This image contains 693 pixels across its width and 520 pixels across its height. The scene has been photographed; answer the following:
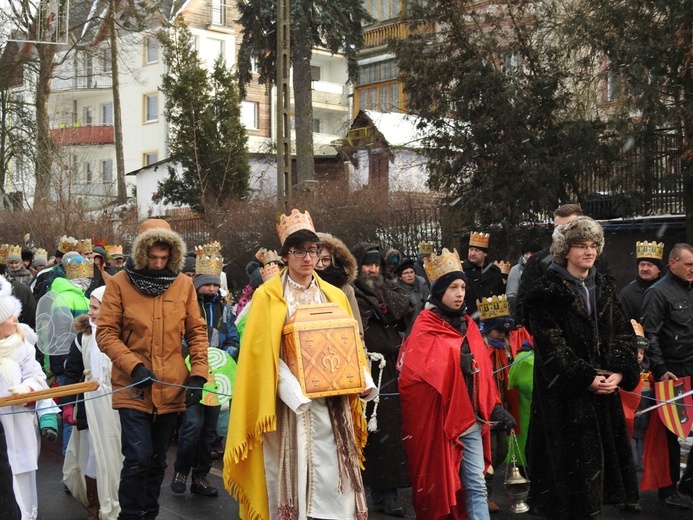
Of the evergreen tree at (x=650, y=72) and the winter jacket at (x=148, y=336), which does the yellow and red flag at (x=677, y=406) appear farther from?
the evergreen tree at (x=650, y=72)

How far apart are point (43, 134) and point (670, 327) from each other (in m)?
26.6

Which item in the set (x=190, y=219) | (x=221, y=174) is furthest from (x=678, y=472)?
(x=221, y=174)

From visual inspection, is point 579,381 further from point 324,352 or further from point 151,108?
point 151,108

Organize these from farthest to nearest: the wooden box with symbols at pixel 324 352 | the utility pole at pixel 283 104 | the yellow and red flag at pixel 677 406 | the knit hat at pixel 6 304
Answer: the utility pole at pixel 283 104
the yellow and red flag at pixel 677 406
the knit hat at pixel 6 304
the wooden box with symbols at pixel 324 352

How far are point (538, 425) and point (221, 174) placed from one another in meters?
29.4

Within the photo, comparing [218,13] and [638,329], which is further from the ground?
[218,13]

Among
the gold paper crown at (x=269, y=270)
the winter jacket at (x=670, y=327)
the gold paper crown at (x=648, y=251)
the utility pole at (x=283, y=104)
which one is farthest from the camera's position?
the utility pole at (x=283, y=104)

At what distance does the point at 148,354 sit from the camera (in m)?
6.65

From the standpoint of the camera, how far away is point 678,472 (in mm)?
8211

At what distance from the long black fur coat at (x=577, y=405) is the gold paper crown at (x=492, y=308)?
2057 mm

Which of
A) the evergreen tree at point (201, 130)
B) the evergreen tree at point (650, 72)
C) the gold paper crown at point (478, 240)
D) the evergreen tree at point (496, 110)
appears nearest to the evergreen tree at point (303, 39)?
the evergreen tree at point (201, 130)

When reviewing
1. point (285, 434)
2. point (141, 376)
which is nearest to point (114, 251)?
point (141, 376)

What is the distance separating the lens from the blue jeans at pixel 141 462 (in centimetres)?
649

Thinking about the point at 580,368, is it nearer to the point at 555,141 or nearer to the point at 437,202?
the point at 555,141
